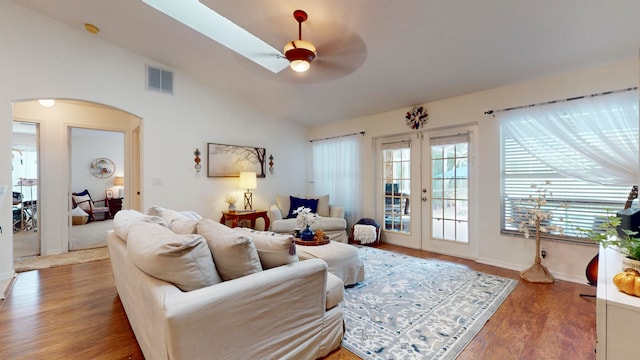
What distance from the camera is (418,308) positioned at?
2391mm

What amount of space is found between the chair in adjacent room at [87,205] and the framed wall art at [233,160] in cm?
495

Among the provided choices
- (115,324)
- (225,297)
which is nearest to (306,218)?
(225,297)

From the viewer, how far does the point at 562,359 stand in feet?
5.70

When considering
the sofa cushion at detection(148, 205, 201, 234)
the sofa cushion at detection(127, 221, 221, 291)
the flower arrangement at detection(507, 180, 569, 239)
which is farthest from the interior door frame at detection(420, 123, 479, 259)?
the sofa cushion at detection(127, 221, 221, 291)

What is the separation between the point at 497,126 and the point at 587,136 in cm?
88

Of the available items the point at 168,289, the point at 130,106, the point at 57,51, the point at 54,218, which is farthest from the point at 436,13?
the point at 54,218

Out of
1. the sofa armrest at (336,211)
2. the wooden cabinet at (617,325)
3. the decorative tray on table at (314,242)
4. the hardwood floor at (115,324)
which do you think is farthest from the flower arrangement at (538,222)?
the sofa armrest at (336,211)

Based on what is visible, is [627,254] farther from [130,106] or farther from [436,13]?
[130,106]

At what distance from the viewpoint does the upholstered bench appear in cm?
268

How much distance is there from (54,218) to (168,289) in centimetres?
454

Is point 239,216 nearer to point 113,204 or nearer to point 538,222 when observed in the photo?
point 538,222

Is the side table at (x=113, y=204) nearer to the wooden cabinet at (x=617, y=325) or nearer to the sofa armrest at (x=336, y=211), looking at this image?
the sofa armrest at (x=336, y=211)

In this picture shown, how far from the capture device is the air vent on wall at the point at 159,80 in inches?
163

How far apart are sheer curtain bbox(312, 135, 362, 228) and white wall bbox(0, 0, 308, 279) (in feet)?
2.33
